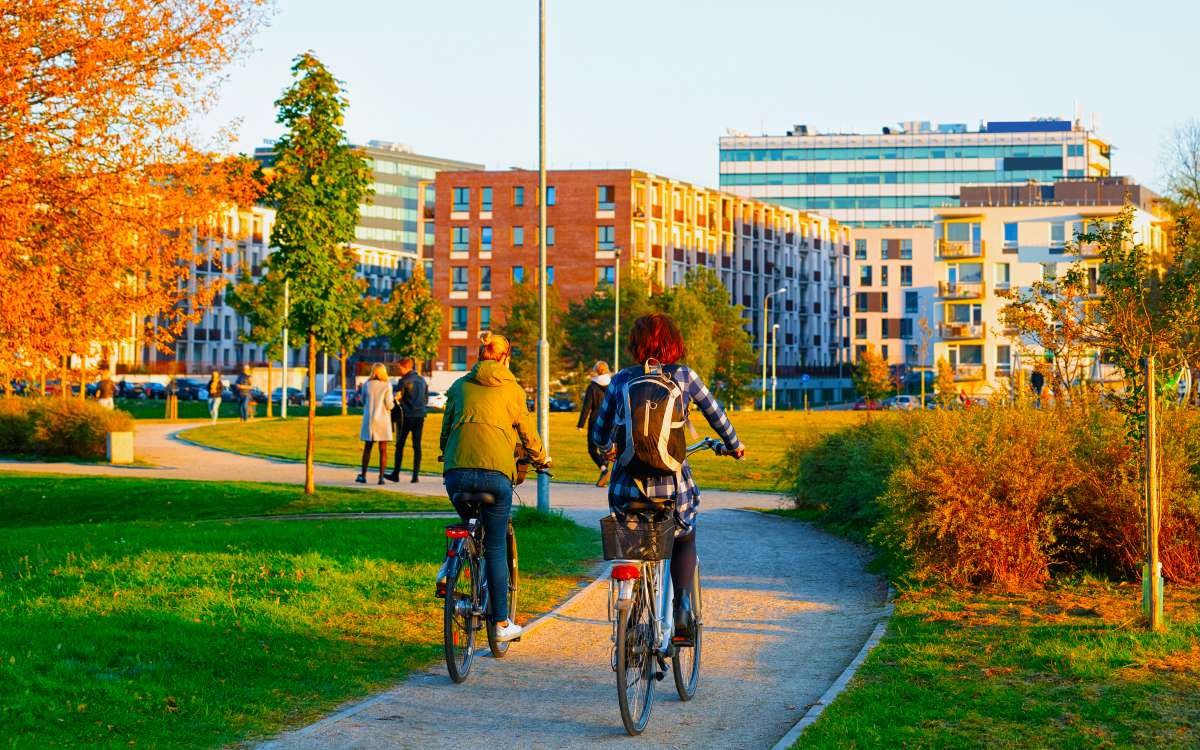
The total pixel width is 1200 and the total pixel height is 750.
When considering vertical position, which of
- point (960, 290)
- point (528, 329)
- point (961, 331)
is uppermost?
point (960, 290)

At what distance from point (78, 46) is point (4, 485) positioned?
10132 millimetres

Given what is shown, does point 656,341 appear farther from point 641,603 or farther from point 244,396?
point 244,396

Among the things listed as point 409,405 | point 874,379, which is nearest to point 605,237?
point 874,379

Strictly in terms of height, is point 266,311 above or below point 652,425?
above

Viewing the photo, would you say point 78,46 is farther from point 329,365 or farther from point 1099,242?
point 329,365

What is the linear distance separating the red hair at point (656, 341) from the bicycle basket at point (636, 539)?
919 millimetres

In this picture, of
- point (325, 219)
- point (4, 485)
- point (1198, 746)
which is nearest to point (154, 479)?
point (4, 485)

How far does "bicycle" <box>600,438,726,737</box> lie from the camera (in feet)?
23.6

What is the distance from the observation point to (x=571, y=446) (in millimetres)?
37188

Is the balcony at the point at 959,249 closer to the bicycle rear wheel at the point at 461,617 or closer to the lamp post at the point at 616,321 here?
the lamp post at the point at 616,321

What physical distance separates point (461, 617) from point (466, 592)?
0.20m

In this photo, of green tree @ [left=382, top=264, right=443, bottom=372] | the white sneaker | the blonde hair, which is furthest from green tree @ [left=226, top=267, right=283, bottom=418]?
the white sneaker

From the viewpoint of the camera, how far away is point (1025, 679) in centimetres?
828

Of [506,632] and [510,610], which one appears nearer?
[506,632]
